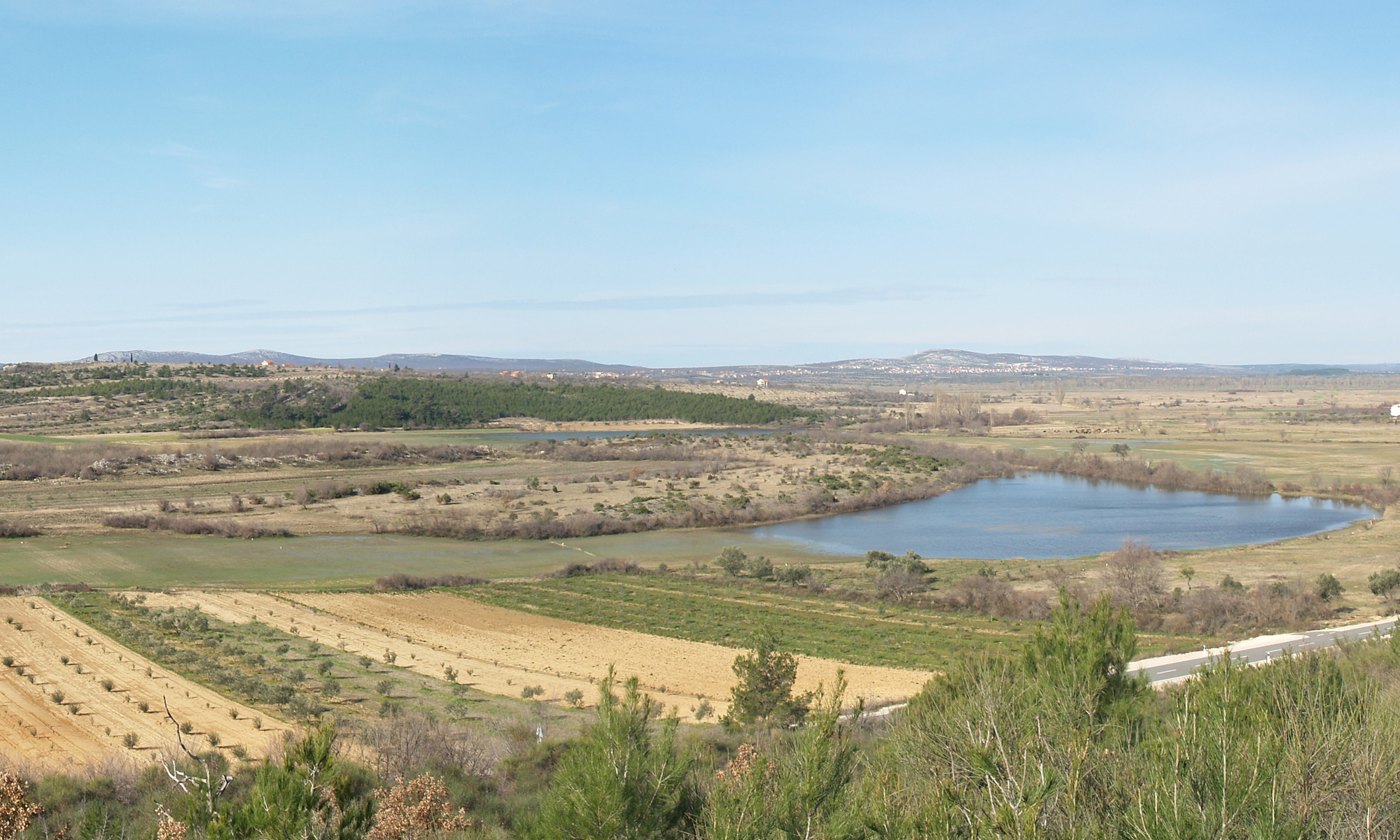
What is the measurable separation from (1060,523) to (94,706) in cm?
4616

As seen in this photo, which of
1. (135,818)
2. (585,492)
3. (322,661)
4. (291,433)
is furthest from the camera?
(291,433)

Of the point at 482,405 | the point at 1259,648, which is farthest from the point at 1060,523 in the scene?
the point at 482,405

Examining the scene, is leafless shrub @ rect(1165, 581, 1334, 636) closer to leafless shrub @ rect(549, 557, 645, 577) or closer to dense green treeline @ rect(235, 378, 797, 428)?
leafless shrub @ rect(549, 557, 645, 577)

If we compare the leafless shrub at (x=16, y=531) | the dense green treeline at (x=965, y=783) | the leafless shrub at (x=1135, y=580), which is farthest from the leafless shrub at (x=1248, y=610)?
the leafless shrub at (x=16, y=531)

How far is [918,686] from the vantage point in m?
19.8

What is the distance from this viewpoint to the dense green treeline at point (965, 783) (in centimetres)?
510

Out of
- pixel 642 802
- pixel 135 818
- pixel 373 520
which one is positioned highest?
pixel 642 802

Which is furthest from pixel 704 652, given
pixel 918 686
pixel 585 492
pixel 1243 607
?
pixel 585 492

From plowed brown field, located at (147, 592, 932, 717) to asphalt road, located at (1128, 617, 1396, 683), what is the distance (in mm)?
4696

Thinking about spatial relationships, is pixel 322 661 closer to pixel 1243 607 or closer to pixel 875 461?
pixel 1243 607

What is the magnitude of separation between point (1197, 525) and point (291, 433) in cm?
7681

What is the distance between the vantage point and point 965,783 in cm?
610

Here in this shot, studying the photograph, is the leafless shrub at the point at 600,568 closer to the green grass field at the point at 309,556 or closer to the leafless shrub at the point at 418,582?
the green grass field at the point at 309,556

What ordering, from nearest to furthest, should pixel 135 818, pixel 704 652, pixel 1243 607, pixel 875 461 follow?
pixel 135 818
pixel 704 652
pixel 1243 607
pixel 875 461
